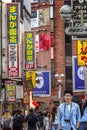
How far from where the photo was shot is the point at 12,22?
113 feet

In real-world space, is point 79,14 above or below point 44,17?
below

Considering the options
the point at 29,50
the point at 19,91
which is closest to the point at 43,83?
the point at 19,91

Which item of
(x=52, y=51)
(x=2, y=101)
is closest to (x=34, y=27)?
(x=52, y=51)

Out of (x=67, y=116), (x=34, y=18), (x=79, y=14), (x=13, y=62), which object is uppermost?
(x=34, y=18)

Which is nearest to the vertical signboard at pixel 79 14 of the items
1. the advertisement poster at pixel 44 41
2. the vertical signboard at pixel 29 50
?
the vertical signboard at pixel 29 50

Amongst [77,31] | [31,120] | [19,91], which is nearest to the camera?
[77,31]

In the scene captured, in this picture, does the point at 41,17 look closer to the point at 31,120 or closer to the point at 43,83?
the point at 43,83

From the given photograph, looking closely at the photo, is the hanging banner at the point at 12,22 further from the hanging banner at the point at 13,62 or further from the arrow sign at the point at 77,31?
the arrow sign at the point at 77,31

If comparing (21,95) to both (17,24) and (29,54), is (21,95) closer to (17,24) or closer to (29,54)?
(29,54)

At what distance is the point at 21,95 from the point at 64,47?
1952cm

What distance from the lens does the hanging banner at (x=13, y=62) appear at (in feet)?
112

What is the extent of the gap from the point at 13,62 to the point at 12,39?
4.47 ft

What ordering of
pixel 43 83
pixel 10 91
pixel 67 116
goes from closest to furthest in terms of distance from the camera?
1. pixel 67 116
2. pixel 10 91
3. pixel 43 83

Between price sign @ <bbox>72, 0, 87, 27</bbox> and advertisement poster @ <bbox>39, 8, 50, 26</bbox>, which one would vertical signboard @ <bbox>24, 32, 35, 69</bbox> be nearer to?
advertisement poster @ <bbox>39, 8, 50, 26</bbox>
